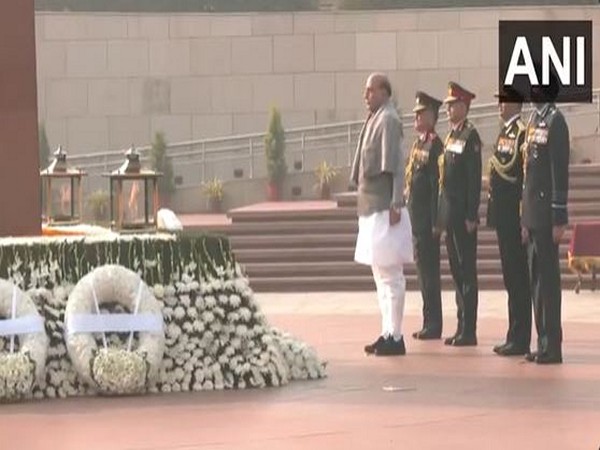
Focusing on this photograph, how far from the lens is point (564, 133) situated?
365 inches

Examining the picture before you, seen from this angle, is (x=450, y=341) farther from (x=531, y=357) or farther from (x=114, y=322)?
(x=114, y=322)

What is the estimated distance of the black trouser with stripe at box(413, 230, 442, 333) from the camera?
1098 centimetres

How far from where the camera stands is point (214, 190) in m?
22.9

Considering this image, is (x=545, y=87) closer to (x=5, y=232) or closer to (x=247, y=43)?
(x=5, y=232)

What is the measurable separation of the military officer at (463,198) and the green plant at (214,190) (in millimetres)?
12417

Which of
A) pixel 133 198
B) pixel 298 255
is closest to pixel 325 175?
pixel 298 255

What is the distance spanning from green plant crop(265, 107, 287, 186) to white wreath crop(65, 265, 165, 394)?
15.0 metres

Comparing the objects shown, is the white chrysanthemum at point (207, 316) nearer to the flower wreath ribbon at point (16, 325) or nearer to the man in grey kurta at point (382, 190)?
the flower wreath ribbon at point (16, 325)

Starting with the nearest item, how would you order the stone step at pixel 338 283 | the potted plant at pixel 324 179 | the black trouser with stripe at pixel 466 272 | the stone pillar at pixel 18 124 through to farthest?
the stone pillar at pixel 18 124 < the black trouser with stripe at pixel 466 272 < the stone step at pixel 338 283 < the potted plant at pixel 324 179

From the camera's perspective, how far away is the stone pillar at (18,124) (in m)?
8.62

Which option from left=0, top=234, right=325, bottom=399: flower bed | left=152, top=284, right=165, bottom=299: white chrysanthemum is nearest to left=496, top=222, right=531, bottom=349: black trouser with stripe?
left=0, top=234, right=325, bottom=399: flower bed

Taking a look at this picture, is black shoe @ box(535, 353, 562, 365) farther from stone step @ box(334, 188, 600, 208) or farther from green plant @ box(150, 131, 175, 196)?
green plant @ box(150, 131, 175, 196)

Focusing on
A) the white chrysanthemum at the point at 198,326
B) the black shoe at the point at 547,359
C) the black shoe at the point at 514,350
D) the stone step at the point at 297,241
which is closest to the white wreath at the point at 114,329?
the white chrysanthemum at the point at 198,326

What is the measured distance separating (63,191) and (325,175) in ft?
38.6
